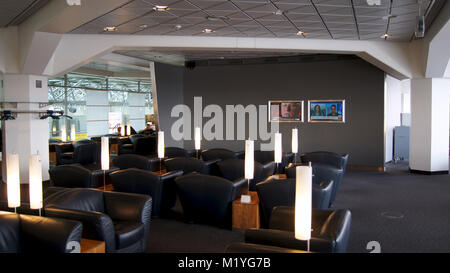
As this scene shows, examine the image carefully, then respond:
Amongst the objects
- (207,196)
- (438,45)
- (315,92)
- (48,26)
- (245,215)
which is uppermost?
(48,26)

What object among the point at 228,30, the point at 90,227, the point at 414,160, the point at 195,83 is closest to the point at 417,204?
the point at 414,160

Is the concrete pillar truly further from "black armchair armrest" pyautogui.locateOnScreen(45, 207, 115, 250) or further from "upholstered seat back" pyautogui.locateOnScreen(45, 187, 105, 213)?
"black armchair armrest" pyautogui.locateOnScreen(45, 207, 115, 250)

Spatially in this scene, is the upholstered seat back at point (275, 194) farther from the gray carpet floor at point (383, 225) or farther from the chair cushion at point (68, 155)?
the chair cushion at point (68, 155)

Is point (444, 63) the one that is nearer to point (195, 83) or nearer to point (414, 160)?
point (414, 160)

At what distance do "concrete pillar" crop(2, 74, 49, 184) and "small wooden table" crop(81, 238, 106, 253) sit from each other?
6.19m

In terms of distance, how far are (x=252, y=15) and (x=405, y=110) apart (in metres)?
11.6

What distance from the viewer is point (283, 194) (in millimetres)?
4762

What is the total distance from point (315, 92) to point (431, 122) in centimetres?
339

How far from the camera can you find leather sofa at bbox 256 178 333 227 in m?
4.61

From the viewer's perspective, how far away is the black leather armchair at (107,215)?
3.58m

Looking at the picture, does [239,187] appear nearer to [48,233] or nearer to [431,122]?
[48,233]

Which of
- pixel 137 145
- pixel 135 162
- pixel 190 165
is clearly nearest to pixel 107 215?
pixel 190 165

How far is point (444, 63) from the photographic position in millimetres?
9258

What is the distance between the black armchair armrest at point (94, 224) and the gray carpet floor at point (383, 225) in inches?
42.9
